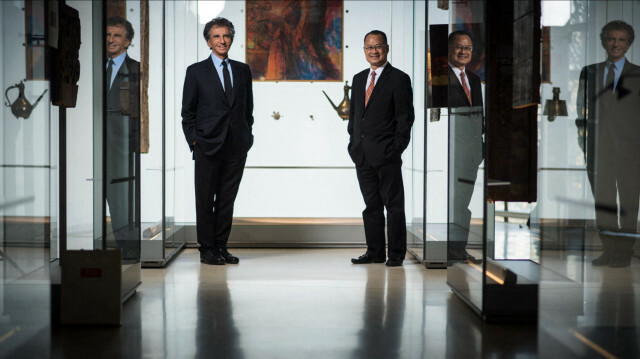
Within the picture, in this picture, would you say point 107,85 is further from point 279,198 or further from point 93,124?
point 279,198

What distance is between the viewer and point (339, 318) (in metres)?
4.17

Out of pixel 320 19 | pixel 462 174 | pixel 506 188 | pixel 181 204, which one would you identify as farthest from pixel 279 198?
pixel 506 188

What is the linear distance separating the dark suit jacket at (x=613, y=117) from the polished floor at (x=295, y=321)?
1.31m

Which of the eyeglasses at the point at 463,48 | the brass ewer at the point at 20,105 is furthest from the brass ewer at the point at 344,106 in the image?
the brass ewer at the point at 20,105

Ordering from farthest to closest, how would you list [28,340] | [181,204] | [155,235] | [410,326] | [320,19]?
[320,19] → [181,204] → [155,235] → [410,326] → [28,340]

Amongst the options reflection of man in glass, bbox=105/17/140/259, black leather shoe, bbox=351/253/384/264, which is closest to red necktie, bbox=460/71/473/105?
reflection of man in glass, bbox=105/17/140/259

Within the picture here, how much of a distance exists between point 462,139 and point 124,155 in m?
1.92

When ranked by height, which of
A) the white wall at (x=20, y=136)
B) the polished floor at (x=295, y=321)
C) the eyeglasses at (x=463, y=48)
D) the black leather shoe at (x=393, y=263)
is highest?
the eyeglasses at (x=463, y=48)

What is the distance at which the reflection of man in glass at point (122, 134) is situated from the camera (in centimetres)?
438

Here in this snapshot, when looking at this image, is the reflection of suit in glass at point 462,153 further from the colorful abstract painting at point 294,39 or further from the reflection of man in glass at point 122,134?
the colorful abstract painting at point 294,39

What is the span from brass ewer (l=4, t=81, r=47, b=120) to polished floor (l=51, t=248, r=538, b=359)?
1040mm

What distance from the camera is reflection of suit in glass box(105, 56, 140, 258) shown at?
4.40 m

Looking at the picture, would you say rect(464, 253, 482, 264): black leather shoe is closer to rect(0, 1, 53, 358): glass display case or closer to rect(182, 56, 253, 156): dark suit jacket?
A: rect(0, 1, 53, 358): glass display case

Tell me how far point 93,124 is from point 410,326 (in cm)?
192
